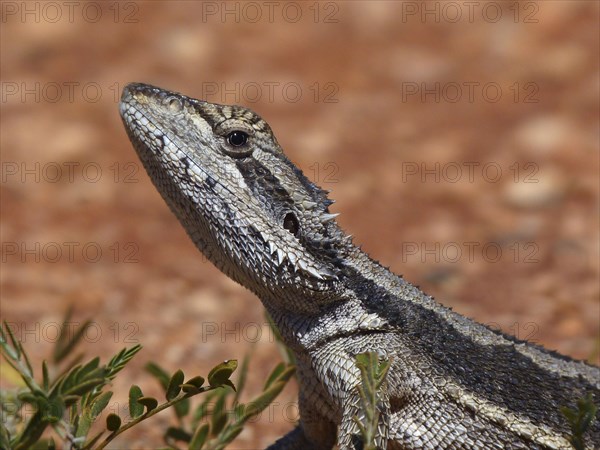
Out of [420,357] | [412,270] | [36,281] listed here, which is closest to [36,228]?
[36,281]

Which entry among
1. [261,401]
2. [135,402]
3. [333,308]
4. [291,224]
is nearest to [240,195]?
[291,224]

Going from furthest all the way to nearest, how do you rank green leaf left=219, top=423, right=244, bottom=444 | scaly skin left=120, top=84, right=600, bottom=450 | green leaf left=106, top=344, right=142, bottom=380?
green leaf left=219, top=423, right=244, bottom=444 → scaly skin left=120, top=84, right=600, bottom=450 → green leaf left=106, top=344, right=142, bottom=380

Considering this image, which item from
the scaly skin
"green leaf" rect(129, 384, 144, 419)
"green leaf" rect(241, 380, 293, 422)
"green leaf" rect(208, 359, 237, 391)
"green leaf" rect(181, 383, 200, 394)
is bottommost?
"green leaf" rect(129, 384, 144, 419)

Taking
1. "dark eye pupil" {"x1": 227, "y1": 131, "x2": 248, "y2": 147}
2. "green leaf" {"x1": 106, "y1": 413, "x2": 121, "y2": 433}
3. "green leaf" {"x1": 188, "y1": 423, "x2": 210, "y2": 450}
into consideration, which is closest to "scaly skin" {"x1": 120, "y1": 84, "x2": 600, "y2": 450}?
"dark eye pupil" {"x1": 227, "y1": 131, "x2": 248, "y2": 147}

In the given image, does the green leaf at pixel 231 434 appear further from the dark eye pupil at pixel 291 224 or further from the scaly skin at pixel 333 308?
the dark eye pupil at pixel 291 224

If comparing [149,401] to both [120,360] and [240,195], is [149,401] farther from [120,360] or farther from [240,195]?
[240,195]

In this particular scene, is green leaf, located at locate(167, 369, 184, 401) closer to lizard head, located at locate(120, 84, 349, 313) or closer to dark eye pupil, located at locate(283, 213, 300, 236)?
lizard head, located at locate(120, 84, 349, 313)
